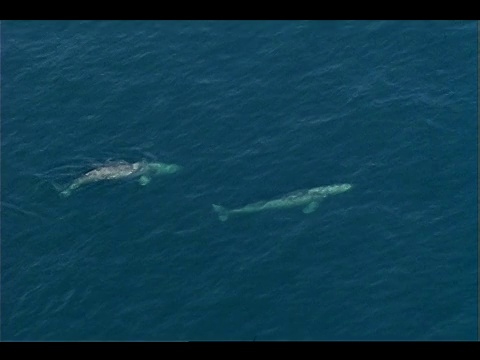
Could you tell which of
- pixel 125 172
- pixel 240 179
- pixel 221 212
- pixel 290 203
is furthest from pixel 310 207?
pixel 125 172

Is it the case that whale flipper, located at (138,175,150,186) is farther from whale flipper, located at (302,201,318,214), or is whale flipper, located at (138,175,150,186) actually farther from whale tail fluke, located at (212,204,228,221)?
whale flipper, located at (302,201,318,214)

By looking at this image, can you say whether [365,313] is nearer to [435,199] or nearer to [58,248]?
[435,199]

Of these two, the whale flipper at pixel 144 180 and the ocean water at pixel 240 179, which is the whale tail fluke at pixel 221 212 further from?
the whale flipper at pixel 144 180

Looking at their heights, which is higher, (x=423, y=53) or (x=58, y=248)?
(x=423, y=53)

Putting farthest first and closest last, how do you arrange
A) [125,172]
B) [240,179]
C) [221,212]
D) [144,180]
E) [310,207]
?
[125,172] < [144,180] < [240,179] < [310,207] < [221,212]

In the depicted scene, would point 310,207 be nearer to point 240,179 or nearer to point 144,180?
point 240,179

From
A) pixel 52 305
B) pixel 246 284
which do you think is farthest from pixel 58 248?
pixel 246 284

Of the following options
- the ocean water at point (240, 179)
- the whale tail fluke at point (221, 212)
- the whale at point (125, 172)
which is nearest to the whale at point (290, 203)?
the whale tail fluke at point (221, 212)
